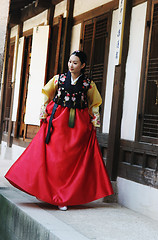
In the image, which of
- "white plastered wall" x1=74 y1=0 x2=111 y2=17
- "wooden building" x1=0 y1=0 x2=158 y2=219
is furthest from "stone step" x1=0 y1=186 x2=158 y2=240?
"white plastered wall" x1=74 y1=0 x2=111 y2=17

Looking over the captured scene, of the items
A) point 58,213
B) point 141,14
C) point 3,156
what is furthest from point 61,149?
point 3,156

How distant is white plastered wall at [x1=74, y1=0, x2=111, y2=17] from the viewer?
743cm

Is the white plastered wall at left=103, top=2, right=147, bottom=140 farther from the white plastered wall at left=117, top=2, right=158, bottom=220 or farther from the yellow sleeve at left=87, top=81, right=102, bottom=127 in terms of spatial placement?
the yellow sleeve at left=87, top=81, right=102, bottom=127

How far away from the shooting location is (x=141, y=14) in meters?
6.14

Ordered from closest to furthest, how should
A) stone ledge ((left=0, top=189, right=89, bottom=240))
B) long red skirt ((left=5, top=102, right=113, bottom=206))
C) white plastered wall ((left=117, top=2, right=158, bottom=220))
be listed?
stone ledge ((left=0, top=189, right=89, bottom=240)) → long red skirt ((left=5, top=102, right=113, bottom=206)) → white plastered wall ((left=117, top=2, right=158, bottom=220))

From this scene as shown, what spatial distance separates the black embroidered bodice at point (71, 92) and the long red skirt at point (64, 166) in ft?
0.27

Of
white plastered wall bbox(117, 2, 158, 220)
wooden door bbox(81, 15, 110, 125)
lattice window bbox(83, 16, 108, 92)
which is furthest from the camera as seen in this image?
lattice window bbox(83, 16, 108, 92)

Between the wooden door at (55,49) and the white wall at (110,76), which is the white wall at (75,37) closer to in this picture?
the wooden door at (55,49)

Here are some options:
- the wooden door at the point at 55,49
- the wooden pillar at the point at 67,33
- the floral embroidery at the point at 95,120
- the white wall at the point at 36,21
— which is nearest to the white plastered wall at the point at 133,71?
the floral embroidery at the point at 95,120

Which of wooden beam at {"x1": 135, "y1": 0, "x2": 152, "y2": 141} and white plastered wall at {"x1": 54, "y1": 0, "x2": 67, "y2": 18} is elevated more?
white plastered wall at {"x1": 54, "y1": 0, "x2": 67, "y2": 18}

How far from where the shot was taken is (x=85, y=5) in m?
7.89

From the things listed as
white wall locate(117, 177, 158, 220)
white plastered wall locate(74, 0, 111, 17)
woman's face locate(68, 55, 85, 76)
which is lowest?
white wall locate(117, 177, 158, 220)

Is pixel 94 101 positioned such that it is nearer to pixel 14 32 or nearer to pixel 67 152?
pixel 67 152

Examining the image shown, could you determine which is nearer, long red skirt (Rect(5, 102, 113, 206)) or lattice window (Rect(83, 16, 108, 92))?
long red skirt (Rect(5, 102, 113, 206))
